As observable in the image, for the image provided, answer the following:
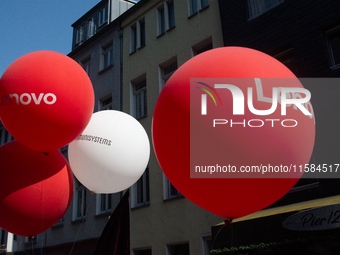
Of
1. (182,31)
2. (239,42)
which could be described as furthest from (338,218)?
(182,31)

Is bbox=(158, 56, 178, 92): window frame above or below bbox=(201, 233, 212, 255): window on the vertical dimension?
above

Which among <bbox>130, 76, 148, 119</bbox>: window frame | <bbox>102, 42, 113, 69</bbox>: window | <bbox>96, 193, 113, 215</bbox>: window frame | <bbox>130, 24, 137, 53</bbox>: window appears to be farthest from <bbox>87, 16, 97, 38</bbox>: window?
<bbox>96, 193, 113, 215</bbox>: window frame

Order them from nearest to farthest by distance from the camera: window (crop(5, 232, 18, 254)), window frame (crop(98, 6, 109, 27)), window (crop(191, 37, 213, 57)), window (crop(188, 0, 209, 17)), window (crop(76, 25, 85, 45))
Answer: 1. window (crop(191, 37, 213, 57))
2. window (crop(188, 0, 209, 17))
3. window (crop(5, 232, 18, 254))
4. window frame (crop(98, 6, 109, 27))
5. window (crop(76, 25, 85, 45))

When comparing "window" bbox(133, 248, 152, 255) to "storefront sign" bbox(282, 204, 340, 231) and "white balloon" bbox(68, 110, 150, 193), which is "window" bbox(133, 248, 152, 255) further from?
"white balloon" bbox(68, 110, 150, 193)

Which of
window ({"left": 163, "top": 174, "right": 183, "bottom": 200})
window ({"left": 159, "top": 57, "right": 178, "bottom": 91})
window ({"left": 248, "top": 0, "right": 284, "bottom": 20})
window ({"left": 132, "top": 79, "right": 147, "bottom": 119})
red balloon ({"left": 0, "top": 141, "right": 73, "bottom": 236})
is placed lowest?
red balloon ({"left": 0, "top": 141, "right": 73, "bottom": 236})

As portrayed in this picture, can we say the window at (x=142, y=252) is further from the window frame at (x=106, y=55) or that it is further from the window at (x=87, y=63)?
the window at (x=87, y=63)

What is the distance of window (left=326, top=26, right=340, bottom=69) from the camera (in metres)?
7.80

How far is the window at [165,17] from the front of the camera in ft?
42.4

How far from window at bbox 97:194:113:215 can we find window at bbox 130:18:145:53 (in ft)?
19.7

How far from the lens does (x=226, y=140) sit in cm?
263

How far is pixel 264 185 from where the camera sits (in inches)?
109

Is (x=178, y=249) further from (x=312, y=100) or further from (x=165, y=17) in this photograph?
(x=165, y=17)

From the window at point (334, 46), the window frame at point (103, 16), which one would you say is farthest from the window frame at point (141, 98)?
the window at point (334, 46)

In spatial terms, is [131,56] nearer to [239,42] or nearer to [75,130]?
[239,42]
